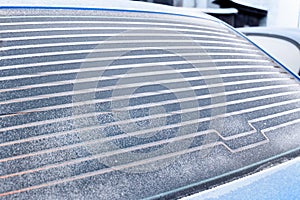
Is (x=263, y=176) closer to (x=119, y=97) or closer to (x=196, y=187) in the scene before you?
(x=196, y=187)

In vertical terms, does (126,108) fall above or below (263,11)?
above

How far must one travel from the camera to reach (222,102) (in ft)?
4.03

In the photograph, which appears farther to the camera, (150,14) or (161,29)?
(150,14)

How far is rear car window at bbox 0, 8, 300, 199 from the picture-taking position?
0.89 meters

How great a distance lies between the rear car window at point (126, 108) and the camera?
891 mm

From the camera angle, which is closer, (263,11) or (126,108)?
(126,108)

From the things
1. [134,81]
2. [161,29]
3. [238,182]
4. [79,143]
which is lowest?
[238,182]

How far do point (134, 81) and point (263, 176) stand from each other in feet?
1.82

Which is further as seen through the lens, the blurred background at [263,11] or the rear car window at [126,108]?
the blurred background at [263,11]

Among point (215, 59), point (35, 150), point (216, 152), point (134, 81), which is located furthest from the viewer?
point (215, 59)

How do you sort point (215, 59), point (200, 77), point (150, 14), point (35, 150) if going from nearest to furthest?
point (35, 150), point (200, 77), point (215, 59), point (150, 14)

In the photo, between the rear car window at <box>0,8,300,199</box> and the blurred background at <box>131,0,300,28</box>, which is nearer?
the rear car window at <box>0,8,300,199</box>

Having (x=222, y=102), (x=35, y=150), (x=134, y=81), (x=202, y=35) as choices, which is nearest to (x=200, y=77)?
(x=222, y=102)

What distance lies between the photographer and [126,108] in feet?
3.58
